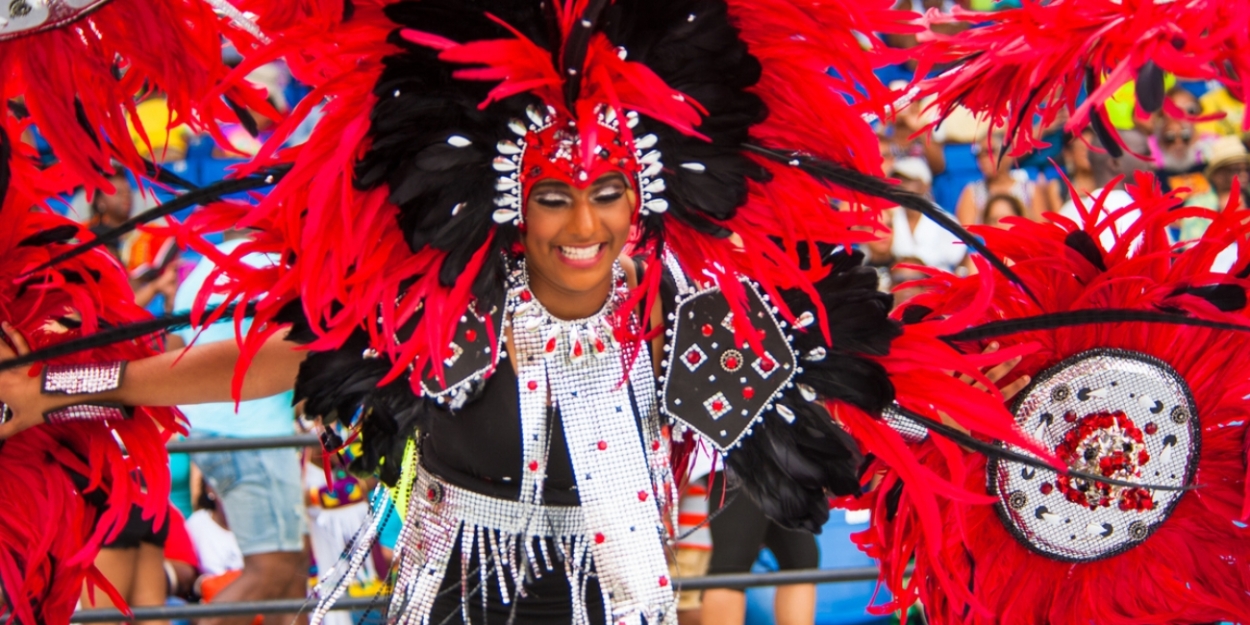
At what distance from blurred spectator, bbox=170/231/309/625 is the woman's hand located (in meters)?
1.30

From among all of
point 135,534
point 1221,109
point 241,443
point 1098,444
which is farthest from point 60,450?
point 1221,109

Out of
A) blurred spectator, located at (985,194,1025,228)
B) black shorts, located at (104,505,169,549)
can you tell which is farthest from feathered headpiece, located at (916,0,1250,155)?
black shorts, located at (104,505,169,549)

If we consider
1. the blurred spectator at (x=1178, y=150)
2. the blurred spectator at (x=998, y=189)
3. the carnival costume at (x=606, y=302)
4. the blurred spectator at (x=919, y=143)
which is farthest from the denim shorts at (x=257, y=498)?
the blurred spectator at (x=1178, y=150)

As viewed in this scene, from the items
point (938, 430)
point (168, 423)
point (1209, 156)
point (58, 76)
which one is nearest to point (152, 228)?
point (58, 76)

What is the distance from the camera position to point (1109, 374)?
92.9 inches

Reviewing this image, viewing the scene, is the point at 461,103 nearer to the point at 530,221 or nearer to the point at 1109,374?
the point at 530,221

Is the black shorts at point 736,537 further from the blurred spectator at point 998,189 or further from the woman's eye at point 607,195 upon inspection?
the woman's eye at point 607,195

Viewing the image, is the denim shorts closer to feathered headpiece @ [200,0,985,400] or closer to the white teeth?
feathered headpiece @ [200,0,985,400]

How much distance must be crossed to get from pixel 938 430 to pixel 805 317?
29 cm

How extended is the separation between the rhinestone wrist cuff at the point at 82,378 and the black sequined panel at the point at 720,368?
2.99ft

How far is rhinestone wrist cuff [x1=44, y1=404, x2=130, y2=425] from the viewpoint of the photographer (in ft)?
7.47

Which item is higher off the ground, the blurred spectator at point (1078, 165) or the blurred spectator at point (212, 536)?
the blurred spectator at point (1078, 165)

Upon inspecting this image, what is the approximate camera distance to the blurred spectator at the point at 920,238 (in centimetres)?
454

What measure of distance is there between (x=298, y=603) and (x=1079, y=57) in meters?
1.92
